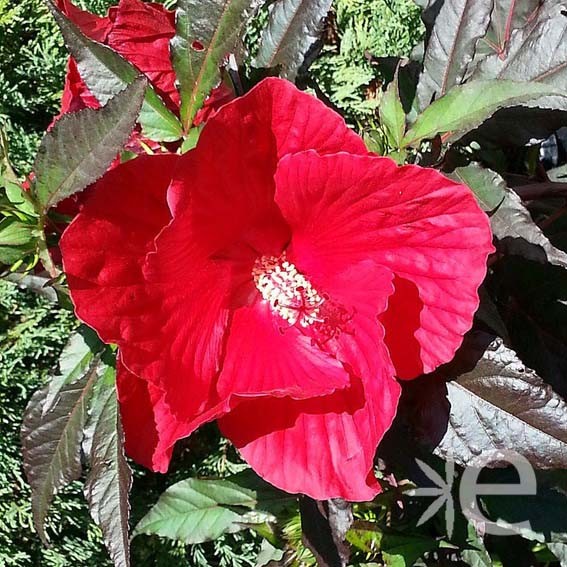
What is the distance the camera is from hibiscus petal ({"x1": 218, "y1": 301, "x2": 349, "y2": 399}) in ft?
2.41

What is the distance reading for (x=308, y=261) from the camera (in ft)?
2.67

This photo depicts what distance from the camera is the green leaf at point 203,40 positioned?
2.39ft

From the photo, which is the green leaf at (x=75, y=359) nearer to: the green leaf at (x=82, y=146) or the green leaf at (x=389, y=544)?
the green leaf at (x=82, y=146)

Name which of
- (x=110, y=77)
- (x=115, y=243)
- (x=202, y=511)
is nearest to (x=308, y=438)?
(x=115, y=243)

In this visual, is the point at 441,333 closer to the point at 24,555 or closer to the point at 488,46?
the point at 488,46

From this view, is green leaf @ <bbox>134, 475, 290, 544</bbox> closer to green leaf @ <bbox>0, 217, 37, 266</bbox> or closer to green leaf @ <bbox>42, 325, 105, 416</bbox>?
green leaf @ <bbox>42, 325, 105, 416</bbox>

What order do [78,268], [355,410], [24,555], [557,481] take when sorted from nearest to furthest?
[78,268] → [355,410] → [557,481] → [24,555]

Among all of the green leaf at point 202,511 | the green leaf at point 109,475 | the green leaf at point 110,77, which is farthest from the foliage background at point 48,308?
the green leaf at point 110,77

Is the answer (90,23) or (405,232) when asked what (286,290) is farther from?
(90,23)

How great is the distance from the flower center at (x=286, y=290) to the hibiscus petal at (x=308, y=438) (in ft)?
0.31

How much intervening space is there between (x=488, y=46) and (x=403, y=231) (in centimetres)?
52

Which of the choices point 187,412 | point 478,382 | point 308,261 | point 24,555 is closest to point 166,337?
point 187,412

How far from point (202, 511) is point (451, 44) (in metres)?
0.85

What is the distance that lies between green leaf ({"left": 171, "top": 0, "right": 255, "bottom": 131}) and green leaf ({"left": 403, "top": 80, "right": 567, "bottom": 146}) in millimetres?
192
